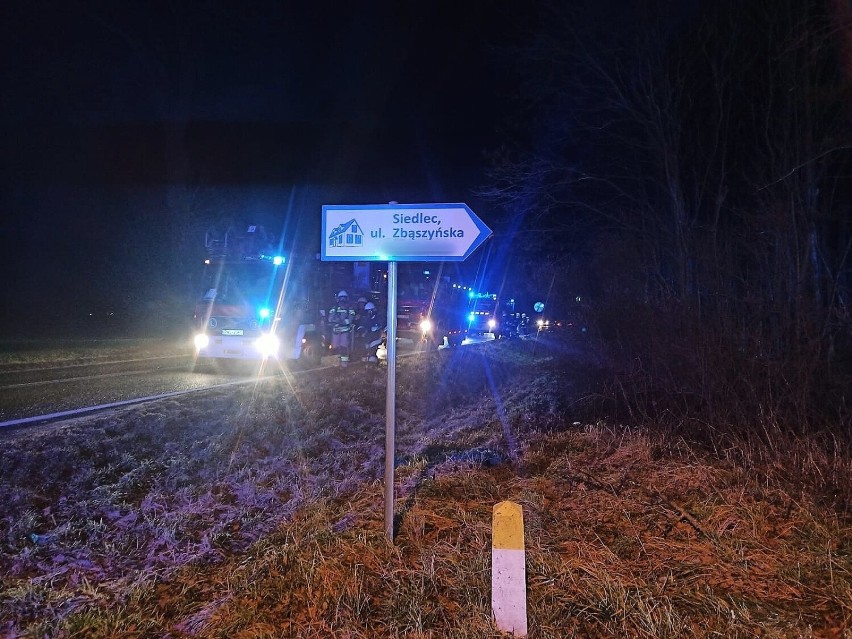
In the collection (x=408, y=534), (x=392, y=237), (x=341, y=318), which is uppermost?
(x=392, y=237)

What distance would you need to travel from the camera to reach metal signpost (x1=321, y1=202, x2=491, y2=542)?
3.91 meters

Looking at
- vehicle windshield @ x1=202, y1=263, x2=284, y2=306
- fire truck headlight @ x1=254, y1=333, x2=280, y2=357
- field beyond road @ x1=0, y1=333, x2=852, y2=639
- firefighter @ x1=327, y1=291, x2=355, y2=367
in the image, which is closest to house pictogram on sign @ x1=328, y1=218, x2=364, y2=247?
field beyond road @ x1=0, y1=333, x2=852, y2=639

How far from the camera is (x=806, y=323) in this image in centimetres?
626

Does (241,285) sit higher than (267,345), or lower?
higher

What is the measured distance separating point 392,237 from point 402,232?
78 mm

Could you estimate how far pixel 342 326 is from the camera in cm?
1645

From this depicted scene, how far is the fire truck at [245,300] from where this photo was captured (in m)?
13.0

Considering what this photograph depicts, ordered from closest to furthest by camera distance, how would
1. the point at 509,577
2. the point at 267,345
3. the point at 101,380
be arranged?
1. the point at 509,577
2. the point at 101,380
3. the point at 267,345

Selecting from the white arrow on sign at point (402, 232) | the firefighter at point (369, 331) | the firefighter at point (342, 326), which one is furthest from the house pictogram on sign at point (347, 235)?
the firefighter at point (369, 331)

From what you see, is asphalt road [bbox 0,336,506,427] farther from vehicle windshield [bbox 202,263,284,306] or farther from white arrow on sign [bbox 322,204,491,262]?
white arrow on sign [bbox 322,204,491,262]

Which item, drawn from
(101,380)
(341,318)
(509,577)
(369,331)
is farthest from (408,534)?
(369,331)

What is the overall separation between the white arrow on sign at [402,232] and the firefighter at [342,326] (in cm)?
1200

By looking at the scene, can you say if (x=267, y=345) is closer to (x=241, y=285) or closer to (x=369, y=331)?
(x=241, y=285)

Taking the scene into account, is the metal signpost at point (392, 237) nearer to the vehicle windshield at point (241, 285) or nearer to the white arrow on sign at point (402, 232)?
the white arrow on sign at point (402, 232)
